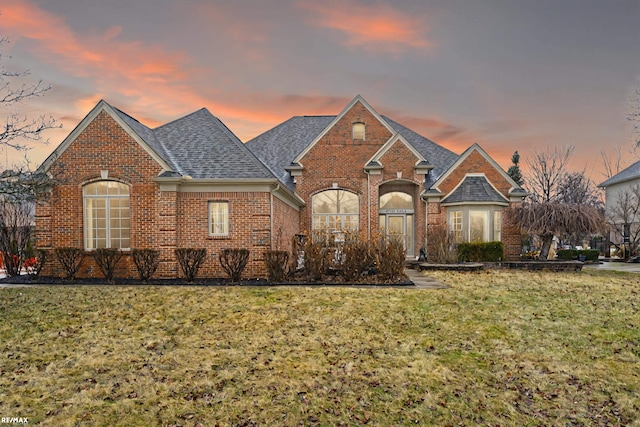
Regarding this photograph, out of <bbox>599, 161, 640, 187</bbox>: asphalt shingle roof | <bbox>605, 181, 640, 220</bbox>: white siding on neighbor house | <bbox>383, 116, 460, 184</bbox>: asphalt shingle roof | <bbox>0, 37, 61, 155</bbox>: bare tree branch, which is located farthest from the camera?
<bbox>605, 181, 640, 220</bbox>: white siding on neighbor house

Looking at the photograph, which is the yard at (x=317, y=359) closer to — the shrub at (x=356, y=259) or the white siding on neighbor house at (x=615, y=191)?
the shrub at (x=356, y=259)

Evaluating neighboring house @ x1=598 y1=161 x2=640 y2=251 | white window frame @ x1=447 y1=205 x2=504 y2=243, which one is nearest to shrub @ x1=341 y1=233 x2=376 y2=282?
white window frame @ x1=447 y1=205 x2=504 y2=243

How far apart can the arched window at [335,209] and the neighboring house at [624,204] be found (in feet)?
60.7

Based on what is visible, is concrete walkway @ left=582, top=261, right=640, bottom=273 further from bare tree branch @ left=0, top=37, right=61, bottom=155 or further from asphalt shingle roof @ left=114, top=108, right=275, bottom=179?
bare tree branch @ left=0, top=37, right=61, bottom=155

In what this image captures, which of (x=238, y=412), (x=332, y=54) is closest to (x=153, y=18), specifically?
(x=332, y=54)

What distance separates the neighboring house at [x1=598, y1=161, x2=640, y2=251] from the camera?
29.6 metres

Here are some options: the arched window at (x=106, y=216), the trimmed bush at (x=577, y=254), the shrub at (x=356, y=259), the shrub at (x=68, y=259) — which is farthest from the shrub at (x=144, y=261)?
the trimmed bush at (x=577, y=254)

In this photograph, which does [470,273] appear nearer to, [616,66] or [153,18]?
[616,66]

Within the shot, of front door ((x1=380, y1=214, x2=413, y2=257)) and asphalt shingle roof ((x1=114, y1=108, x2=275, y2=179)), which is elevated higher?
asphalt shingle roof ((x1=114, y1=108, x2=275, y2=179))

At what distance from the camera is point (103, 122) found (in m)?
14.3

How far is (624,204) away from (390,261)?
86.1 feet

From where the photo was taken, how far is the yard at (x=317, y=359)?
4.75m

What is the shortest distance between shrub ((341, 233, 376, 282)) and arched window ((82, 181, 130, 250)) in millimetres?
7678

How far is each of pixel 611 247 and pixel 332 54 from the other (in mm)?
30119
